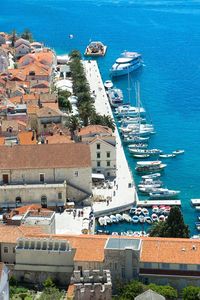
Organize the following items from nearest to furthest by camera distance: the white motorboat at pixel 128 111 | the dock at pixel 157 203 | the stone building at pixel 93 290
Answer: the stone building at pixel 93 290
the dock at pixel 157 203
the white motorboat at pixel 128 111

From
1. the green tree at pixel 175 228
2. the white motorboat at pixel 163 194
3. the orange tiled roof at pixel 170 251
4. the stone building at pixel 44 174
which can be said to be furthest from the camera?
the white motorboat at pixel 163 194

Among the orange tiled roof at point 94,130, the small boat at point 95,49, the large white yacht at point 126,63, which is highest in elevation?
the small boat at point 95,49

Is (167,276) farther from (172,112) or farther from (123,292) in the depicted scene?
(172,112)

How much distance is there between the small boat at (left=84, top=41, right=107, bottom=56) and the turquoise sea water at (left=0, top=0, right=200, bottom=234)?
1.21 meters

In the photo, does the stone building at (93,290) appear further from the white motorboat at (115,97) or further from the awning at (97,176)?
the white motorboat at (115,97)

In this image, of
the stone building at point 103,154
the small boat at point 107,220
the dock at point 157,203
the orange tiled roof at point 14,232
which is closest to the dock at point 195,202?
the dock at point 157,203

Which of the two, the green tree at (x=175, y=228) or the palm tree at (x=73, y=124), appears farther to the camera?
the palm tree at (x=73, y=124)

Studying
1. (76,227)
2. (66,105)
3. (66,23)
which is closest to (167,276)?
(76,227)

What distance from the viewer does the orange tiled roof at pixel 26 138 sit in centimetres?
6200

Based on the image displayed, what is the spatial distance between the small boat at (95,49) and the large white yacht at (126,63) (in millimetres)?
5767

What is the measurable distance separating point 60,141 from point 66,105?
15771mm

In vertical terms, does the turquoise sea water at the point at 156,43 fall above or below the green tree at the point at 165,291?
above

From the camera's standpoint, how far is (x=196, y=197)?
6034 centimetres

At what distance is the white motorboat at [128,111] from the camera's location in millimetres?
80438
